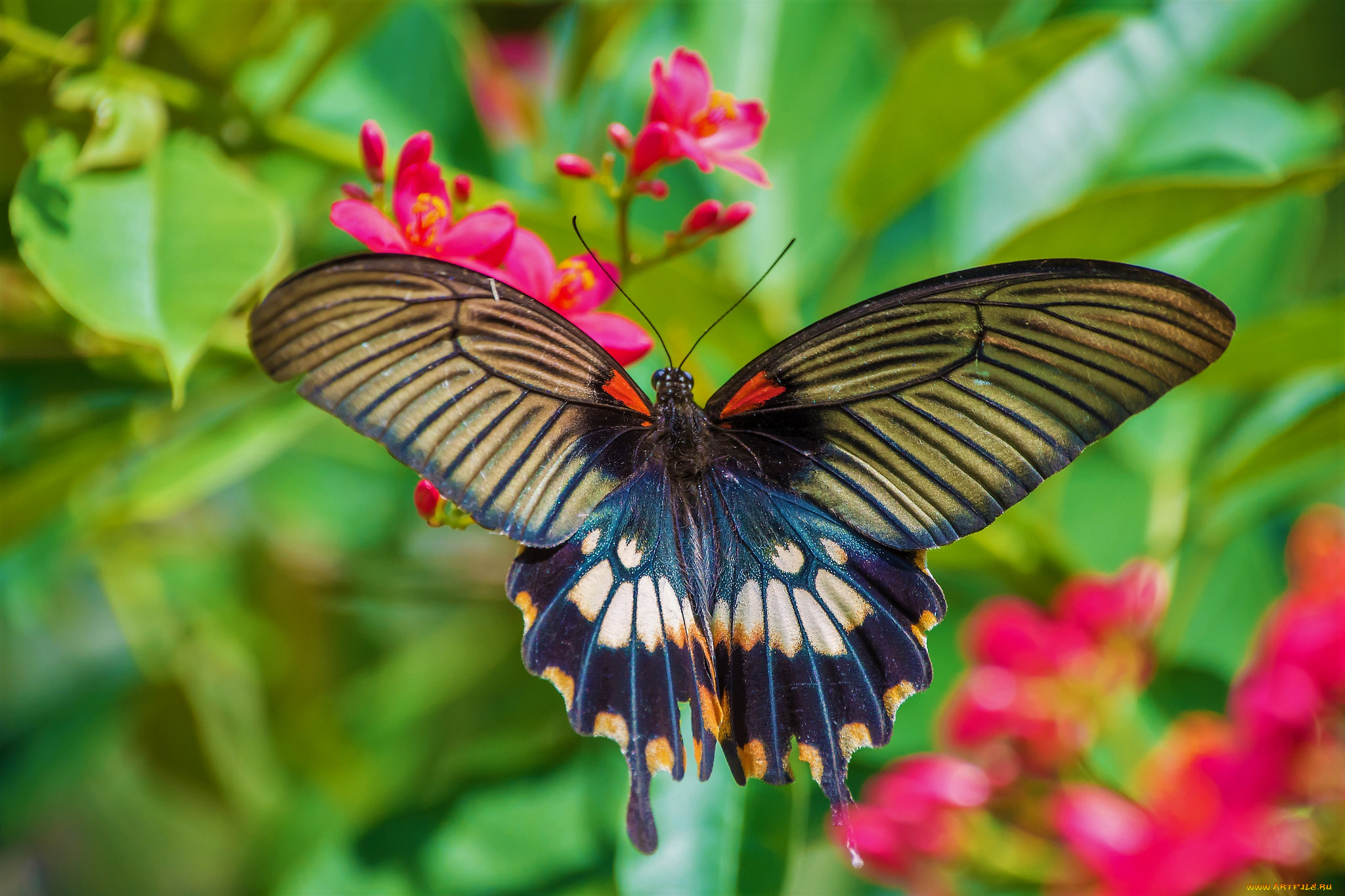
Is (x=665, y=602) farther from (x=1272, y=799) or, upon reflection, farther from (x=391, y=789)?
(x=391, y=789)

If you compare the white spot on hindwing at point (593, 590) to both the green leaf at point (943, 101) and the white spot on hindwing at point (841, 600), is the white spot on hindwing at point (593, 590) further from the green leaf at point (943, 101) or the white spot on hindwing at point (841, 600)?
the green leaf at point (943, 101)

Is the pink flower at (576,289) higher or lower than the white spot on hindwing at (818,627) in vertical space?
higher

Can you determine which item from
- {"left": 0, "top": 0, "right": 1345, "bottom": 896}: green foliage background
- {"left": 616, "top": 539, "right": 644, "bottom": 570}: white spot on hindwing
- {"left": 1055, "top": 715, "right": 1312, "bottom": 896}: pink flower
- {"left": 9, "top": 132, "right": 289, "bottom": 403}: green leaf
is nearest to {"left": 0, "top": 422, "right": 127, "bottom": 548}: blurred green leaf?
{"left": 0, "top": 0, "right": 1345, "bottom": 896}: green foliage background

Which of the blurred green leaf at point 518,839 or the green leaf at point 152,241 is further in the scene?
the blurred green leaf at point 518,839

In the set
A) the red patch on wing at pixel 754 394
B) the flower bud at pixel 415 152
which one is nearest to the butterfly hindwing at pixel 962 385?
the red patch on wing at pixel 754 394

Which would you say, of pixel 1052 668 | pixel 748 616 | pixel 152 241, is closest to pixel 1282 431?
pixel 1052 668

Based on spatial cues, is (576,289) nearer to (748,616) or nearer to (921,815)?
(748,616)

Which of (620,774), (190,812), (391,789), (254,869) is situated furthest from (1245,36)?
(190,812)

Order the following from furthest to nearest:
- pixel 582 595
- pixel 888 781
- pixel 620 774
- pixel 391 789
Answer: pixel 391 789, pixel 888 781, pixel 620 774, pixel 582 595
